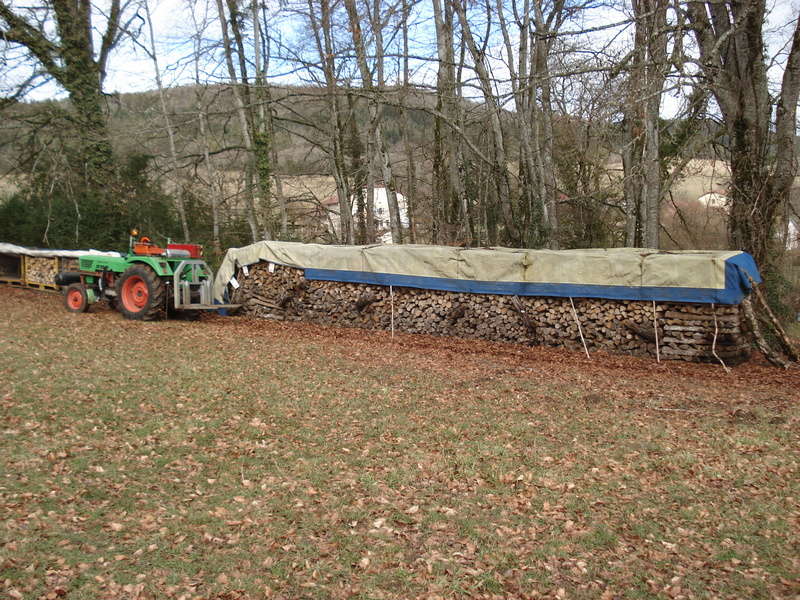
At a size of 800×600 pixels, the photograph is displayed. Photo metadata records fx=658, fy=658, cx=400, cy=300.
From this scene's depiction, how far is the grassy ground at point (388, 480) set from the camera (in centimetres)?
387

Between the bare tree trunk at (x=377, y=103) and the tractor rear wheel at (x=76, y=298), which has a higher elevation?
the bare tree trunk at (x=377, y=103)

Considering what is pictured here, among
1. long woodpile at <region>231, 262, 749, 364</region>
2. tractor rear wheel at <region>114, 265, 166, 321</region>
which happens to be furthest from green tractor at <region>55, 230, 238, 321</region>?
long woodpile at <region>231, 262, 749, 364</region>

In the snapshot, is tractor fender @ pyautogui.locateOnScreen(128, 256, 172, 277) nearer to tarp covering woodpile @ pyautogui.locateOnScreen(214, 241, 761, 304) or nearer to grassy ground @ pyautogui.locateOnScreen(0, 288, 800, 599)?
tarp covering woodpile @ pyautogui.locateOnScreen(214, 241, 761, 304)

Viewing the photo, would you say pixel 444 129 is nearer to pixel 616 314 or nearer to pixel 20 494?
pixel 616 314

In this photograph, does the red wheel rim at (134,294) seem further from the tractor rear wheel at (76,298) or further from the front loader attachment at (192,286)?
the tractor rear wheel at (76,298)

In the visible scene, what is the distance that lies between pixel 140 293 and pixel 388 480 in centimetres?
890

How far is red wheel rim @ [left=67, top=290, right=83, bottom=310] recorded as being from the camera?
13086 millimetres

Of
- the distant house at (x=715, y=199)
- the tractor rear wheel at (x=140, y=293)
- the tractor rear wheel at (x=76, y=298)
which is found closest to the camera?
the tractor rear wheel at (x=140, y=293)

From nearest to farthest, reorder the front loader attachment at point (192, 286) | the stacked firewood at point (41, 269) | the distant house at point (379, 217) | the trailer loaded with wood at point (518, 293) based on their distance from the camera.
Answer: the trailer loaded with wood at point (518, 293)
the front loader attachment at point (192, 286)
the stacked firewood at point (41, 269)
the distant house at point (379, 217)

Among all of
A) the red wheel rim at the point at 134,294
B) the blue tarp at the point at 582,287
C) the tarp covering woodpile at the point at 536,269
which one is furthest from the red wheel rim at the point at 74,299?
the blue tarp at the point at 582,287

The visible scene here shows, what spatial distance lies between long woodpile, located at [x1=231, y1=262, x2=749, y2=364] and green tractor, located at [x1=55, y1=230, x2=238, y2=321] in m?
1.10

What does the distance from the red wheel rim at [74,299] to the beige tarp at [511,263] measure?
2.65m

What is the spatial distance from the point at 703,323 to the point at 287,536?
7.58 metres

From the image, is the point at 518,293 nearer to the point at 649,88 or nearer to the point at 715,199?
the point at 649,88
